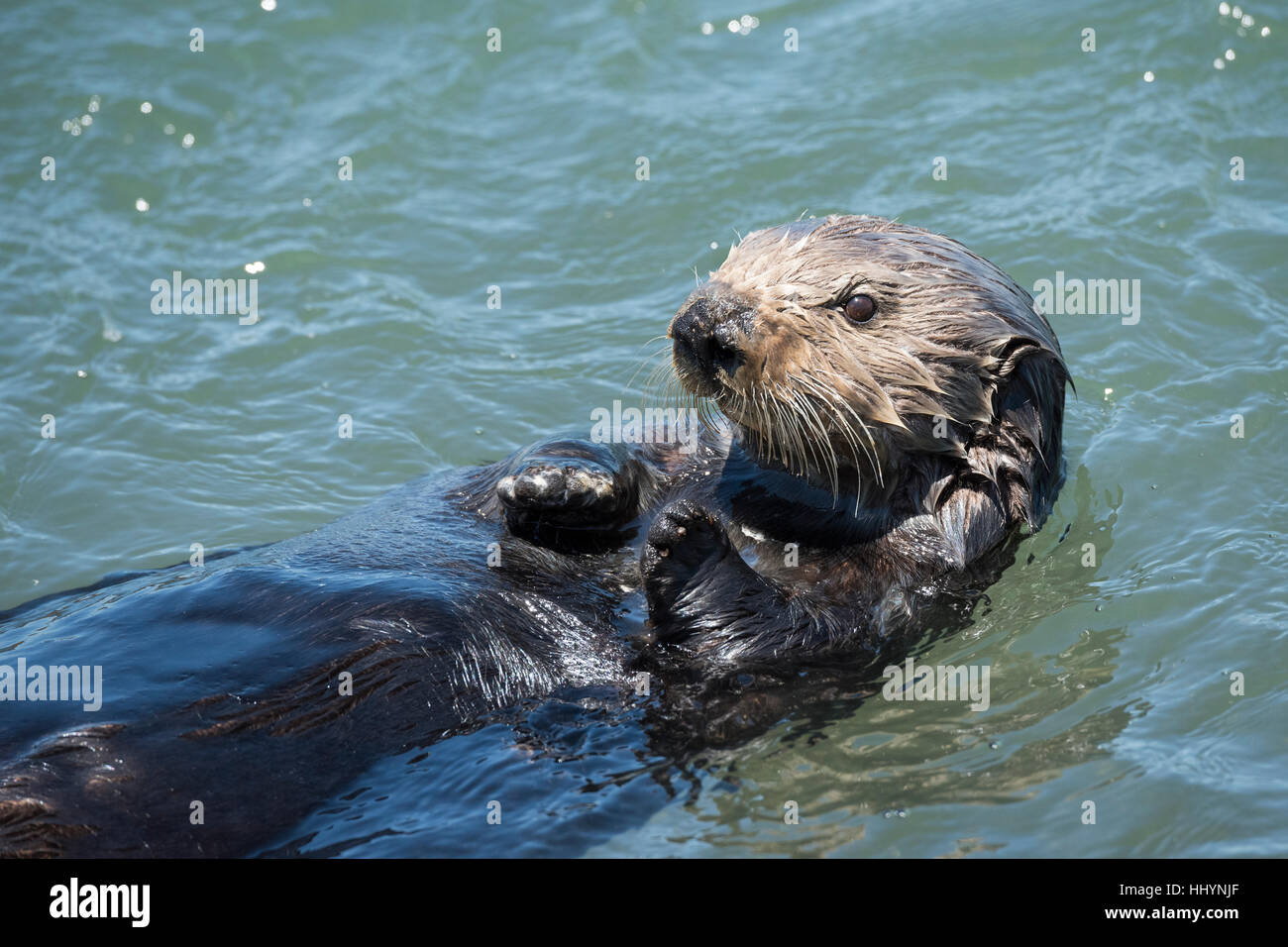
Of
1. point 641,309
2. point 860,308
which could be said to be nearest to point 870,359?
point 860,308

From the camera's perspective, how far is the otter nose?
15.8 ft

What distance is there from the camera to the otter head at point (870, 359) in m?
4.86

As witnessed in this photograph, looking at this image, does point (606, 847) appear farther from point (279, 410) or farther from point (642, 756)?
point (279, 410)

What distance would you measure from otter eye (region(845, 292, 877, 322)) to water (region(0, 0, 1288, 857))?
1.41m

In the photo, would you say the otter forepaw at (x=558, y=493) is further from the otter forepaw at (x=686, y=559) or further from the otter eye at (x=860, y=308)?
the otter eye at (x=860, y=308)

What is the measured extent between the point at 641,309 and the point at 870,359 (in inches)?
135

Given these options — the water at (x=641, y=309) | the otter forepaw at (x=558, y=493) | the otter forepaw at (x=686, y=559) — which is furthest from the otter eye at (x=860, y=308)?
the water at (x=641, y=309)

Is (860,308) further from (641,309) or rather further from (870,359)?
(641,309)

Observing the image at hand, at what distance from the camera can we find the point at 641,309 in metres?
8.20

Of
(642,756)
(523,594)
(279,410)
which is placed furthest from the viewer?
(279,410)
